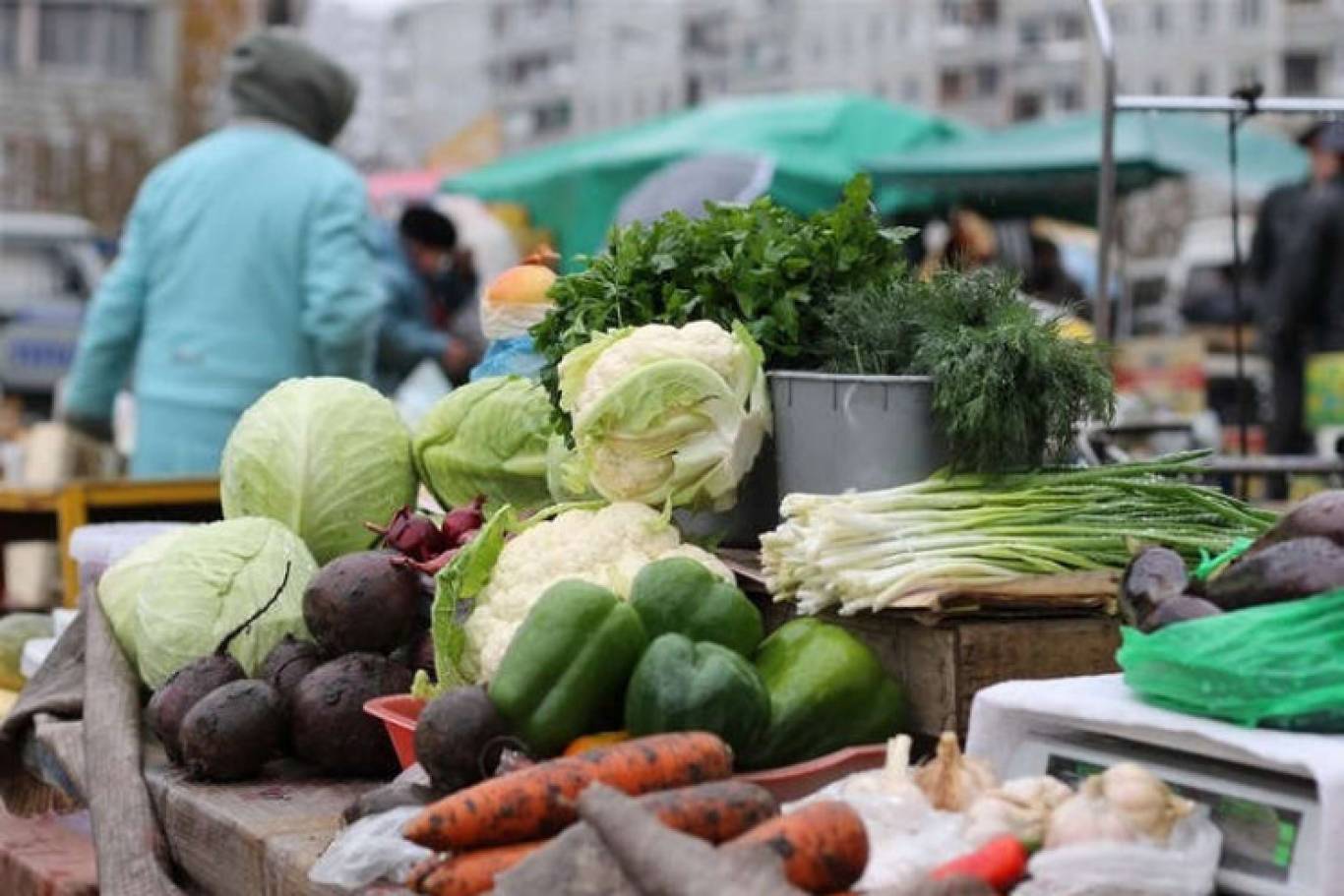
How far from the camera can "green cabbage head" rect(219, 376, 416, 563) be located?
360 centimetres

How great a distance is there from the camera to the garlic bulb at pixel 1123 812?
2.00 meters

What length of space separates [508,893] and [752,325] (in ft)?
4.11

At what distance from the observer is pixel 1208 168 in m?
10.2

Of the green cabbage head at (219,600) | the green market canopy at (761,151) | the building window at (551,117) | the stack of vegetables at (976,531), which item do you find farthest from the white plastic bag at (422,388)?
the building window at (551,117)

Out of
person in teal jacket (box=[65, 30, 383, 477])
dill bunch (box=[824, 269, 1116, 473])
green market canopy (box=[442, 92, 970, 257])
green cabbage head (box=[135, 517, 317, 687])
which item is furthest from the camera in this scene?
green market canopy (box=[442, 92, 970, 257])

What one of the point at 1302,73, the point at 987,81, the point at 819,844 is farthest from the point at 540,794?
the point at 987,81

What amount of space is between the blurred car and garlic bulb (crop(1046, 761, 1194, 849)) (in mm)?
17802

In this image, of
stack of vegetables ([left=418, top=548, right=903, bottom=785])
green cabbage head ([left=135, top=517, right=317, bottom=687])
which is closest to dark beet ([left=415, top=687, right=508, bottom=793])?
stack of vegetables ([left=418, top=548, right=903, bottom=785])

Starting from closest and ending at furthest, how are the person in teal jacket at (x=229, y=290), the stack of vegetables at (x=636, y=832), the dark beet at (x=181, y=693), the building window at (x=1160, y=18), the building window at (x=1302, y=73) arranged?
1. the stack of vegetables at (x=636, y=832)
2. the dark beet at (x=181, y=693)
3. the person in teal jacket at (x=229, y=290)
4. the building window at (x=1302, y=73)
5. the building window at (x=1160, y=18)

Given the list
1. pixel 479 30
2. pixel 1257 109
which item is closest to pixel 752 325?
pixel 1257 109

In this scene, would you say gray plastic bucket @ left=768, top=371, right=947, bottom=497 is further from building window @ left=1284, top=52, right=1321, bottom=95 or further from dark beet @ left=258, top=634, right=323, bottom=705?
building window @ left=1284, top=52, right=1321, bottom=95

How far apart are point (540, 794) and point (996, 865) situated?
53 centimetres

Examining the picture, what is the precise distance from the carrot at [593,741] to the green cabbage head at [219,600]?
38.5 inches

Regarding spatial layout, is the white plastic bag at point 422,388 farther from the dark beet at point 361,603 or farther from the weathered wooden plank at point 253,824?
the weathered wooden plank at point 253,824
